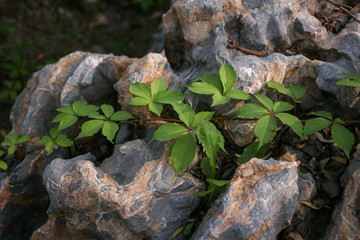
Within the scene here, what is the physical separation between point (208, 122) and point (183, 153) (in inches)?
11.7

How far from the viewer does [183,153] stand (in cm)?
212

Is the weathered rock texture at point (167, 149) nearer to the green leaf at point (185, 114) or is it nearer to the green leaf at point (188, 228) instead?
the green leaf at point (188, 228)

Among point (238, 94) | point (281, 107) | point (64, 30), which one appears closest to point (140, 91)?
point (238, 94)

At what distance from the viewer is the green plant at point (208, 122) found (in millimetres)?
2152

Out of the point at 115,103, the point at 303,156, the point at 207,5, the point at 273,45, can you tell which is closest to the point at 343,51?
the point at 273,45

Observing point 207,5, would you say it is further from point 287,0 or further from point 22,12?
point 22,12

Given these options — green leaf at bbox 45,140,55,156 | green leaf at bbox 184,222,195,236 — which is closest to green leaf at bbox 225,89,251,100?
green leaf at bbox 184,222,195,236

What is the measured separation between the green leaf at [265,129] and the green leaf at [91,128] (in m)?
1.28

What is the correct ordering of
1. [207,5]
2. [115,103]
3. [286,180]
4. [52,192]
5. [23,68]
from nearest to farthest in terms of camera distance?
[286,180] → [52,192] → [207,5] → [115,103] → [23,68]

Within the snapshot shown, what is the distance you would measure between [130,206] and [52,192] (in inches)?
27.4

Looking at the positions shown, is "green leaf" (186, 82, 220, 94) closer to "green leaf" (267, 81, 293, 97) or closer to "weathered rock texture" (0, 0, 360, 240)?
"weathered rock texture" (0, 0, 360, 240)

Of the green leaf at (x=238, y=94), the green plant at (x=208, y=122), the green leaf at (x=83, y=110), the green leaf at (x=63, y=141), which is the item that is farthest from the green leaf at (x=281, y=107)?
the green leaf at (x=63, y=141)

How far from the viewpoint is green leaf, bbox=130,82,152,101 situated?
245cm

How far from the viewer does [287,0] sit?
308cm
